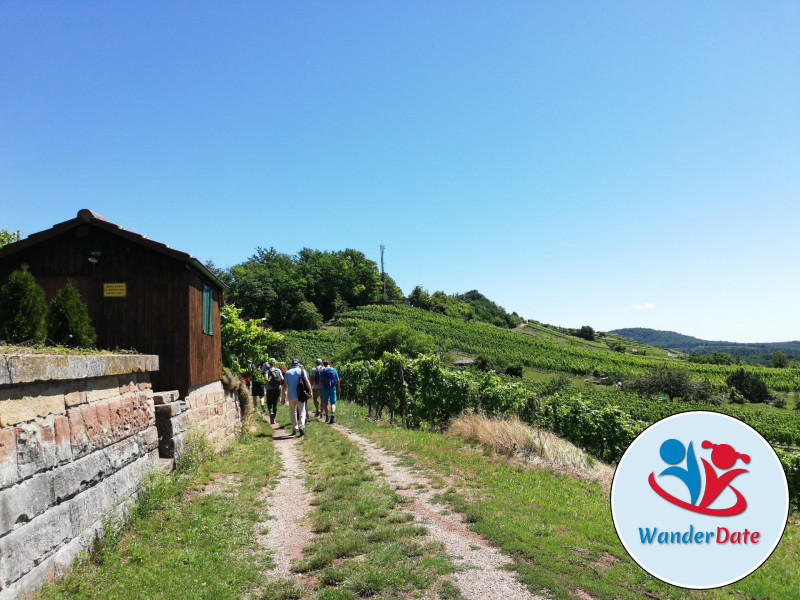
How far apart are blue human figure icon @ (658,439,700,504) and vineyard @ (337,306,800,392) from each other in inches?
2226

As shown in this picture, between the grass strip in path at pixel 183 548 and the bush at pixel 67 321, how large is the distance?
75.2 inches

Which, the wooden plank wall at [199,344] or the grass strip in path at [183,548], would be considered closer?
the grass strip in path at [183,548]

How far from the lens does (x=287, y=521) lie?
5.62 metres

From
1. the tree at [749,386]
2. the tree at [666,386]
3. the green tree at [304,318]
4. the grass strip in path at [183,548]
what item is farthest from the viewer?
the green tree at [304,318]

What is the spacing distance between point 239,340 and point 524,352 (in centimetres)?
6219

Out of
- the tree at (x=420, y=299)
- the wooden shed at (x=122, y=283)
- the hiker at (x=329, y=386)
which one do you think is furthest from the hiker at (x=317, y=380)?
the tree at (x=420, y=299)

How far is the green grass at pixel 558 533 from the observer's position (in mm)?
3875

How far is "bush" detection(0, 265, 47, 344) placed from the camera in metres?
4.87

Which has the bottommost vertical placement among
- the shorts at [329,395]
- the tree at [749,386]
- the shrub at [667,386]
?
the tree at [749,386]

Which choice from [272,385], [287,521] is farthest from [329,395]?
[287,521]

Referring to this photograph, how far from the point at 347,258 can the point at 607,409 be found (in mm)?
85646

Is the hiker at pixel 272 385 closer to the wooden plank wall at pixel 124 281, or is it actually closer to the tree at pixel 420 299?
the wooden plank wall at pixel 124 281

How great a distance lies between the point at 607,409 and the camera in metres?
13.3

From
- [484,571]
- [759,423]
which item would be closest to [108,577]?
[484,571]
